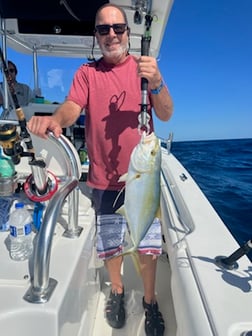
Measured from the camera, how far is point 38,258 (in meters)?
1.12

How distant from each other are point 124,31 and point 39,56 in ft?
11.0

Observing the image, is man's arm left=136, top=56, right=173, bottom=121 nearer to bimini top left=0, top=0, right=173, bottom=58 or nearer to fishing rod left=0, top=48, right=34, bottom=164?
bimini top left=0, top=0, right=173, bottom=58

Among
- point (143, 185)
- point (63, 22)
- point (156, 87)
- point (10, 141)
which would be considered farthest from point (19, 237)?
point (63, 22)

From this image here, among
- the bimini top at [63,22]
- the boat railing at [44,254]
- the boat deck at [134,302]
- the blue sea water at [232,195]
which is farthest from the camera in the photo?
the blue sea water at [232,195]

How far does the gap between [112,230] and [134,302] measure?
0.73 m

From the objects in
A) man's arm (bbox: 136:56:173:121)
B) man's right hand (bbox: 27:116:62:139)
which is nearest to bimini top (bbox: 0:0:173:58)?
man's arm (bbox: 136:56:173:121)

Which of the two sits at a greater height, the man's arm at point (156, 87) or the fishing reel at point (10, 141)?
the man's arm at point (156, 87)

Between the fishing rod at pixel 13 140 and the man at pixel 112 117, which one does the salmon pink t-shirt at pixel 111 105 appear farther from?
the fishing rod at pixel 13 140

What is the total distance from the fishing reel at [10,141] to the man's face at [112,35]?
2.49ft

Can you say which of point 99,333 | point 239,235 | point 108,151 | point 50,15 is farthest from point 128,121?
point 239,235

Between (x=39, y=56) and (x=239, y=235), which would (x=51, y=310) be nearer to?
(x=239, y=235)

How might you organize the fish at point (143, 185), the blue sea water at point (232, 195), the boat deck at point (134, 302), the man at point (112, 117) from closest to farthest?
the fish at point (143, 185)
the man at point (112, 117)
the boat deck at point (134, 302)
the blue sea water at point (232, 195)

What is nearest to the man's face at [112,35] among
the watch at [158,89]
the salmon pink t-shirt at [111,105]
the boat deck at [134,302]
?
the salmon pink t-shirt at [111,105]

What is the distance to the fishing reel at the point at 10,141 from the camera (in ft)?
5.37
